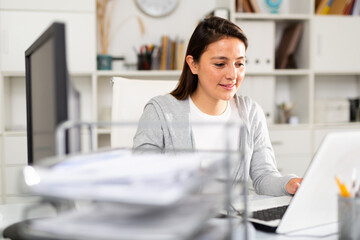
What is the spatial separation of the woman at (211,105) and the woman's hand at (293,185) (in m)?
0.20

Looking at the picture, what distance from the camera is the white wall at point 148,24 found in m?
3.20

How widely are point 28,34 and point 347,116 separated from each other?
98.1 inches

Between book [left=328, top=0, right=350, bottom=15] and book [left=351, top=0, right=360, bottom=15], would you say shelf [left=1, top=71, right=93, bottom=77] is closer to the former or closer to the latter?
book [left=328, top=0, right=350, bottom=15]

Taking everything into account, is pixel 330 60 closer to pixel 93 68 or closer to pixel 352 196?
pixel 93 68

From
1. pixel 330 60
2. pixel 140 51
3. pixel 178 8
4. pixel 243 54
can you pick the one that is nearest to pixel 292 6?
pixel 330 60

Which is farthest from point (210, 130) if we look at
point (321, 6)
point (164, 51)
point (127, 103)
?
point (321, 6)

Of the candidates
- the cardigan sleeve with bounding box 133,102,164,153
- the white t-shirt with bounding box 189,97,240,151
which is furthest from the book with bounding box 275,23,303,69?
the cardigan sleeve with bounding box 133,102,164,153

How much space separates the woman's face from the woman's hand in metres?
0.50

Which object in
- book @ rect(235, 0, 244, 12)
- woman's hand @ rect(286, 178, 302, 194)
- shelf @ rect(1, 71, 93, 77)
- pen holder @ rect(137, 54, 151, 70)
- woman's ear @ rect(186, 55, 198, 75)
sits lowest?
woman's hand @ rect(286, 178, 302, 194)

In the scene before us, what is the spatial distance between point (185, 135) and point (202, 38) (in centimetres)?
41

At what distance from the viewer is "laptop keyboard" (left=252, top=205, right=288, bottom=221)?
0.94 metres

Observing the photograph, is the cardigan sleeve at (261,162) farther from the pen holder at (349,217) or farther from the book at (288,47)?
the book at (288,47)

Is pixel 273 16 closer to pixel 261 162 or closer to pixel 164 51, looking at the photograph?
pixel 164 51

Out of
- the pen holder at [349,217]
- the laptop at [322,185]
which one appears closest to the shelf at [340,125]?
the laptop at [322,185]
